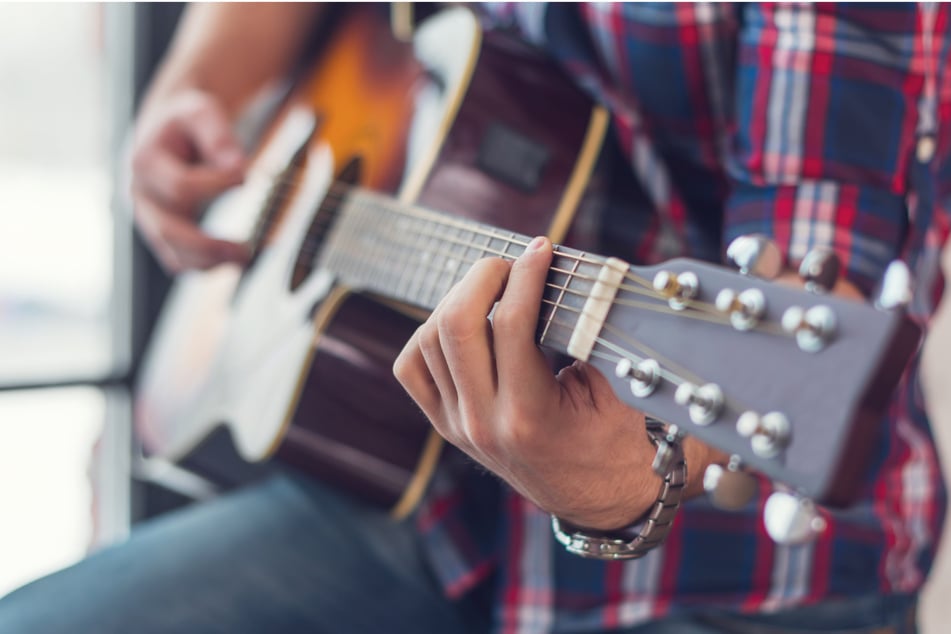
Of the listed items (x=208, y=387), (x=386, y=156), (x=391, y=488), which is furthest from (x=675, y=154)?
(x=208, y=387)

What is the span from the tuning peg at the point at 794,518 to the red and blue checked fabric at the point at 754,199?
245 millimetres

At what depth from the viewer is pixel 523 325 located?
365 mm

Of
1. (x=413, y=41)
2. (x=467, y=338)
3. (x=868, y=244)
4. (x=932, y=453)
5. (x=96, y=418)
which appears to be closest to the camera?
(x=467, y=338)

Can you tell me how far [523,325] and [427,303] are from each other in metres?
0.12

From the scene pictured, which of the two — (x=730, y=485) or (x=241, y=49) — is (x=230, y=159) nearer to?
(x=241, y=49)

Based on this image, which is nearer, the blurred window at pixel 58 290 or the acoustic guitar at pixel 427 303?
the acoustic guitar at pixel 427 303

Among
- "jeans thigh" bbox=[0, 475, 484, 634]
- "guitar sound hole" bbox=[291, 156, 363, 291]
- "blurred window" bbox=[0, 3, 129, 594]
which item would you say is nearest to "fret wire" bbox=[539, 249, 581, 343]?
"guitar sound hole" bbox=[291, 156, 363, 291]

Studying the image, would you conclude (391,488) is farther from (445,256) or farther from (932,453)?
(932,453)

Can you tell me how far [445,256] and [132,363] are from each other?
40.8 inches

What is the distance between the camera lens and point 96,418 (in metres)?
1.32

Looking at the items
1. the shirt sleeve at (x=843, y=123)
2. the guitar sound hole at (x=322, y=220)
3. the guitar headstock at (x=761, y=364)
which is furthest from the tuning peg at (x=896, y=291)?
the guitar sound hole at (x=322, y=220)

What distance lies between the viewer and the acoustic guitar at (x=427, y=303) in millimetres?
300

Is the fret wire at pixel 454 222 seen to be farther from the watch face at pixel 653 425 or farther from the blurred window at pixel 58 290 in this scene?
the blurred window at pixel 58 290

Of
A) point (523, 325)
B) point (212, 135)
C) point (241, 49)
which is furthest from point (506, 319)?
point (241, 49)
